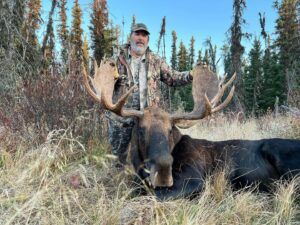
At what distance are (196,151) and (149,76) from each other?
1.63 meters

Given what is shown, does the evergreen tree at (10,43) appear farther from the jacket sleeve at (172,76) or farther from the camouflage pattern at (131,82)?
the jacket sleeve at (172,76)

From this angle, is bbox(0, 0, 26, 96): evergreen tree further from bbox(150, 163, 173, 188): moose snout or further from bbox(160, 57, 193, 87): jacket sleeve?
bbox(150, 163, 173, 188): moose snout

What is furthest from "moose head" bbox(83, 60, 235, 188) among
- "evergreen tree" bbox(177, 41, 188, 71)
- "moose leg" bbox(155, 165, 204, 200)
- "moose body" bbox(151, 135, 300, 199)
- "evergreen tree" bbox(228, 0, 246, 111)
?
"evergreen tree" bbox(177, 41, 188, 71)

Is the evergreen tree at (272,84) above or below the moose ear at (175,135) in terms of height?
above

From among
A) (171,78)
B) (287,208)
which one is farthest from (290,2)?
(287,208)

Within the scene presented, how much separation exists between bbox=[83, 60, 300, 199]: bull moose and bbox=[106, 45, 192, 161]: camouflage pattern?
0.64m

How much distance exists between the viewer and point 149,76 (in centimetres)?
639

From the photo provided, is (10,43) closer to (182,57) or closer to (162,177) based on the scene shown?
(162,177)

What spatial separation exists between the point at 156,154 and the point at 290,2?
126 ft

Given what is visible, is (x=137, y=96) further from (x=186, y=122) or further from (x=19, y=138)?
(x=19, y=138)

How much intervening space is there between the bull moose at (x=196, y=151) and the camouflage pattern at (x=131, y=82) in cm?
64

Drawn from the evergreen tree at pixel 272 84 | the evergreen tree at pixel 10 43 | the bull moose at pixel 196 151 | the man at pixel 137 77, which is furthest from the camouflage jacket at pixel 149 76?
the evergreen tree at pixel 272 84

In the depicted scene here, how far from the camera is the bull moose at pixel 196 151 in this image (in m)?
4.75

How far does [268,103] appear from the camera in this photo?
37.7m
